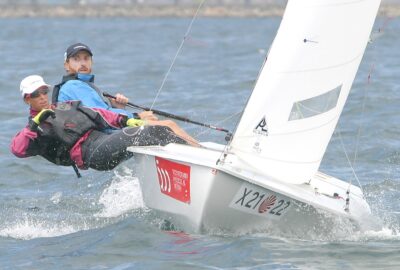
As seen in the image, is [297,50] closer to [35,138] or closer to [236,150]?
[236,150]

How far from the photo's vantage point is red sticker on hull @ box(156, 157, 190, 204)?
6184mm

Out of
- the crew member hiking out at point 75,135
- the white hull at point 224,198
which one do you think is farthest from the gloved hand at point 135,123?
the white hull at point 224,198

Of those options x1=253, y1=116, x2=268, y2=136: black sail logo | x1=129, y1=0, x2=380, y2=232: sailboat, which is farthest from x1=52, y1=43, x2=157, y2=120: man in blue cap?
x1=253, y1=116, x2=268, y2=136: black sail logo

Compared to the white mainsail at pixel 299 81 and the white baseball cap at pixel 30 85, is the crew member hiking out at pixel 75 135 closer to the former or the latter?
the white baseball cap at pixel 30 85

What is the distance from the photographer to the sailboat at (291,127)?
622 centimetres

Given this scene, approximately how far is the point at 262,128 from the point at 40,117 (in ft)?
4.57

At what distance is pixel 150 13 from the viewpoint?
70.9m

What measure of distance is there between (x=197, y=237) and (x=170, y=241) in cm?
18

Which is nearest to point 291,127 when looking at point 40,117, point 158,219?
point 158,219

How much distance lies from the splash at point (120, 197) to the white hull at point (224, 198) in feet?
3.03

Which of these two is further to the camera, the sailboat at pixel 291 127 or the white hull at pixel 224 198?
the sailboat at pixel 291 127

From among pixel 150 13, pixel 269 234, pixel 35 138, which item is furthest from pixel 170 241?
pixel 150 13

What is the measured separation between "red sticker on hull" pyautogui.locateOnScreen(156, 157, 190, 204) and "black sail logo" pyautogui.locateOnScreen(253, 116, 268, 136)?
0.51 meters

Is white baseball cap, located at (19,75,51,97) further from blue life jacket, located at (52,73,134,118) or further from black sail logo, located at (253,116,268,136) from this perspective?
black sail logo, located at (253,116,268,136)
